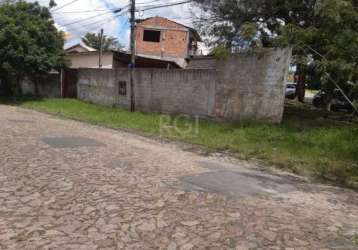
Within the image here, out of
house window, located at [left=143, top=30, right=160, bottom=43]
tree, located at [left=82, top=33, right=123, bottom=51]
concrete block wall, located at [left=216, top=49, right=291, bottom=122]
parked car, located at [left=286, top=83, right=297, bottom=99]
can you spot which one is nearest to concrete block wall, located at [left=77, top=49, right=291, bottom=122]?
concrete block wall, located at [left=216, top=49, right=291, bottom=122]

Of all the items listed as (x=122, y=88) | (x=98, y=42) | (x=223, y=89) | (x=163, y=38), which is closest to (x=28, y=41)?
(x=122, y=88)

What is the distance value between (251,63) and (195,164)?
6376 mm

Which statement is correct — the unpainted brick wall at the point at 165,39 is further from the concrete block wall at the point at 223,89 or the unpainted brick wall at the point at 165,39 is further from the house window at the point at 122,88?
the concrete block wall at the point at 223,89

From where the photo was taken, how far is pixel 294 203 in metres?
5.87

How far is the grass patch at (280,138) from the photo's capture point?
28.6 ft

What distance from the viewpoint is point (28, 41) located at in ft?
74.9

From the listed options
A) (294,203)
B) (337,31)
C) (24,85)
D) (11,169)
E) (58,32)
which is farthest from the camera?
(24,85)

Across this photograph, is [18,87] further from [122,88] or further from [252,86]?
[252,86]

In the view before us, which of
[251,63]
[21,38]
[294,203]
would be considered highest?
[21,38]

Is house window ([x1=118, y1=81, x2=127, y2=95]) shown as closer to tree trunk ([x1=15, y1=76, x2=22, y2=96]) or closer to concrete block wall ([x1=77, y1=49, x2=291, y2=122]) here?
concrete block wall ([x1=77, y1=49, x2=291, y2=122])

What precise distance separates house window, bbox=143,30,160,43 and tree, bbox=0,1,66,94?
13544 millimetres

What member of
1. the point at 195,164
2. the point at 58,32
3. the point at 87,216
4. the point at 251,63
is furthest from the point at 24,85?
the point at 87,216

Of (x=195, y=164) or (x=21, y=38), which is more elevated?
(x=21, y=38)

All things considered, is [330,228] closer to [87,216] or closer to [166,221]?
[166,221]
